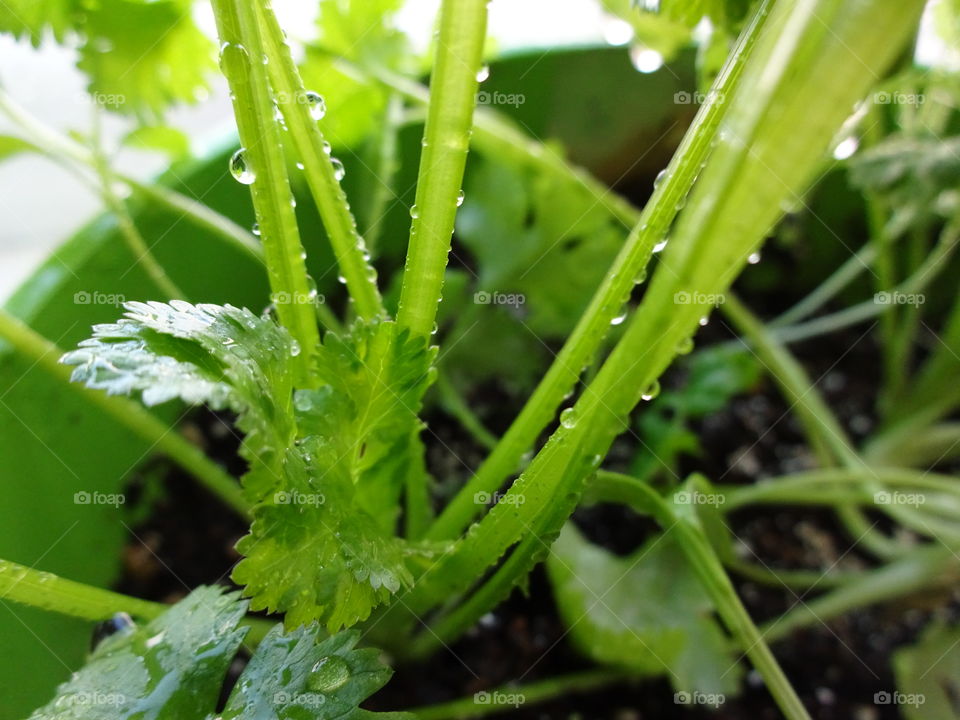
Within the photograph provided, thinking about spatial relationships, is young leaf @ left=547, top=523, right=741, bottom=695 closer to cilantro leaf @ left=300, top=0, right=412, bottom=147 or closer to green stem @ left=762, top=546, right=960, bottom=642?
green stem @ left=762, top=546, right=960, bottom=642

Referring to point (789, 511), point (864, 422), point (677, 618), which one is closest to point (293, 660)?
point (677, 618)

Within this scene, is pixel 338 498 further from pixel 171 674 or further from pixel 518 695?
pixel 518 695

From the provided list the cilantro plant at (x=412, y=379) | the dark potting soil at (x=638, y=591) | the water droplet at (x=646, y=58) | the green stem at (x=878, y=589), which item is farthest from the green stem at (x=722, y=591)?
the water droplet at (x=646, y=58)

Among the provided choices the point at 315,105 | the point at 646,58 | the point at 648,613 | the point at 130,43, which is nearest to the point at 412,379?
the point at 315,105

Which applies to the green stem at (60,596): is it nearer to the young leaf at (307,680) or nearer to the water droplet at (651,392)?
the young leaf at (307,680)

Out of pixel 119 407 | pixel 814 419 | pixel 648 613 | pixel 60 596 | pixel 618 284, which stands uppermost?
pixel 814 419

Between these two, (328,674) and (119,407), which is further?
(119,407)

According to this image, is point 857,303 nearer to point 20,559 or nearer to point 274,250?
point 274,250

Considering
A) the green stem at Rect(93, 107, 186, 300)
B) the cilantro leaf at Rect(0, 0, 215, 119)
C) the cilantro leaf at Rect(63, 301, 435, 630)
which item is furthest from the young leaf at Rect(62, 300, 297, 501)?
the cilantro leaf at Rect(0, 0, 215, 119)
